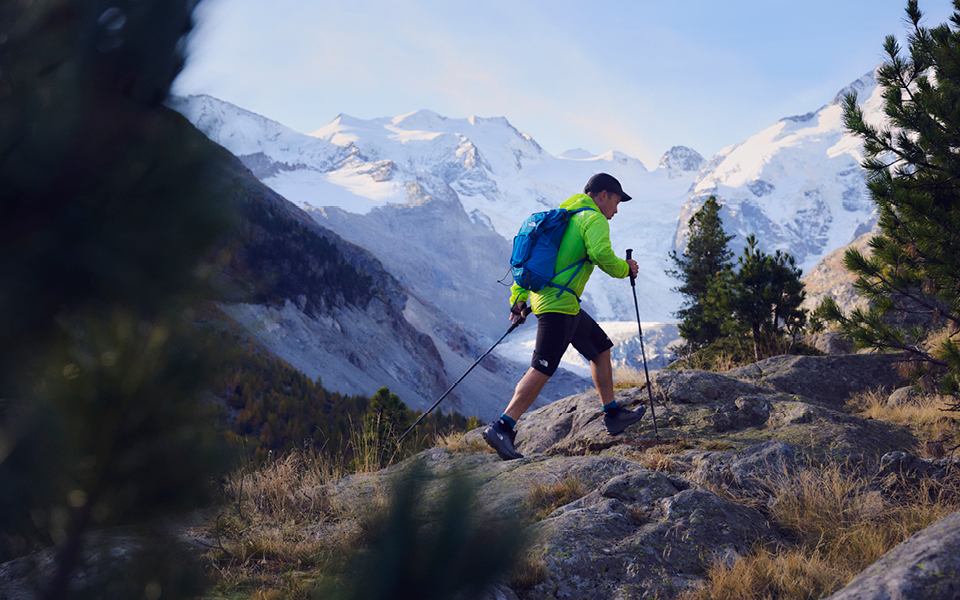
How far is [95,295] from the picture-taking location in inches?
41.9

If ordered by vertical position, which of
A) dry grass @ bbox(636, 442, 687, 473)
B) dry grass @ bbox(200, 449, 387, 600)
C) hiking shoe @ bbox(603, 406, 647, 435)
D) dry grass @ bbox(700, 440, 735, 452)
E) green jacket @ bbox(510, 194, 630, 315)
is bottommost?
dry grass @ bbox(200, 449, 387, 600)

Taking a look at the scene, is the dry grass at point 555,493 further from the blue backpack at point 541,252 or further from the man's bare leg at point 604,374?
the blue backpack at point 541,252

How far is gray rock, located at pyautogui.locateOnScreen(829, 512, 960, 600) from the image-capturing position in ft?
5.67

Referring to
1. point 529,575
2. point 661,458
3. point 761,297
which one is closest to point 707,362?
point 761,297

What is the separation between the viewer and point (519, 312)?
494cm

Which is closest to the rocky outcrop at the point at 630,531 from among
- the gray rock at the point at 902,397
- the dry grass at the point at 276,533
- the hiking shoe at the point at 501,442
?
the dry grass at the point at 276,533

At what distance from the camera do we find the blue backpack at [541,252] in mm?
4461

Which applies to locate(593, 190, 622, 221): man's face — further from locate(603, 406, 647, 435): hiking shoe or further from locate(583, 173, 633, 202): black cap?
locate(603, 406, 647, 435): hiking shoe

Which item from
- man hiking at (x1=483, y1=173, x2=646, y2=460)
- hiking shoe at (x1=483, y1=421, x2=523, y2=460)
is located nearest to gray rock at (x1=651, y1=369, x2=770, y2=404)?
man hiking at (x1=483, y1=173, x2=646, y2=460)

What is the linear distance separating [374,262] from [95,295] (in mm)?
40304

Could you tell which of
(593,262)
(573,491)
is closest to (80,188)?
(573,491)

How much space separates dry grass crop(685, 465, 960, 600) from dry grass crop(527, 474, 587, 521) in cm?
101

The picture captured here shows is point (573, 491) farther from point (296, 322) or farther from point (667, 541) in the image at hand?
point (296, 322)

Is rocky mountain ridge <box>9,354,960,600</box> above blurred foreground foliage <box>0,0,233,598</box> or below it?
below
